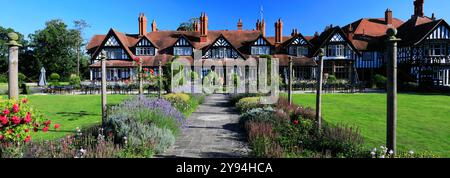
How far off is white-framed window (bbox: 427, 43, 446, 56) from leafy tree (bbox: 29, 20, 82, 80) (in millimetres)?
52582

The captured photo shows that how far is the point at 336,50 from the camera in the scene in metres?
36.0

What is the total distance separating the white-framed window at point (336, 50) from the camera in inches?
1412

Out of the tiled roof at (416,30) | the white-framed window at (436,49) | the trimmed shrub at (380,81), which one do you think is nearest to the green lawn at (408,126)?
the trimmed shrub at (380,81)

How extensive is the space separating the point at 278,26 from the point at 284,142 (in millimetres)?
34597

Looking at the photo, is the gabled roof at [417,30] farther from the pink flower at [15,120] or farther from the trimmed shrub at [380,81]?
the pink flower at [15,120]

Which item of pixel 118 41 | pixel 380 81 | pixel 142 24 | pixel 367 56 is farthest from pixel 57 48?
pixel 380 81

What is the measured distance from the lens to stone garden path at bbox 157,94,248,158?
6434 mm

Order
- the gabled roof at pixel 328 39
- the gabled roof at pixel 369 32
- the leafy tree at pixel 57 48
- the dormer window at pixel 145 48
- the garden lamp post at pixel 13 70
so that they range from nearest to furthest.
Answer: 1. the garden lamp post at pixel 13 70
2. the gabled roof at pixel 328 39
3. the gabled roof at pixel 369 32
4. the dormer window at pixel 145 48
5. the leafy tree at pixel 57 48

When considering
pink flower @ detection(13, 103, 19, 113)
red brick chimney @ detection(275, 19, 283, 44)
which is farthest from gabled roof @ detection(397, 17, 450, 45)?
pink flower @ detection(13, 103, 19, 113)

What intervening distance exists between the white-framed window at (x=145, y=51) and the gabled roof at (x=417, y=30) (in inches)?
1097

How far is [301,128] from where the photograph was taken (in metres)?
7.80

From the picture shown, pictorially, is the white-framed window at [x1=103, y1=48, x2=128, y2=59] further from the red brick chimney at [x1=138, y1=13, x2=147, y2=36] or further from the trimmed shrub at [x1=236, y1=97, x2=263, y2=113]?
the trimmed shrub at [x1=236, y1=97, x2=263, y2=113]
